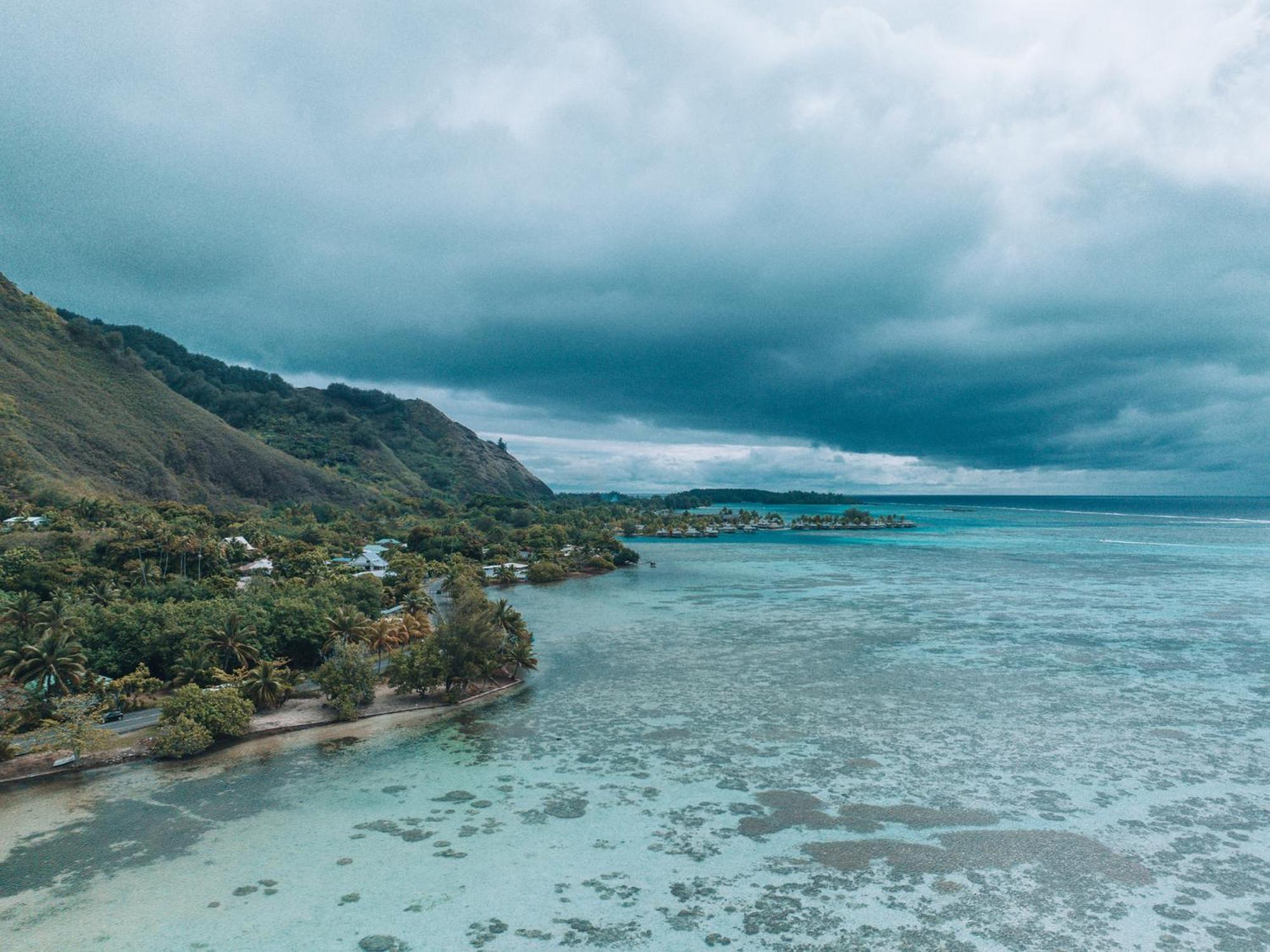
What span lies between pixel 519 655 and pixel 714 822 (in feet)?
77.1

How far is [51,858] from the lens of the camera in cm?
2359

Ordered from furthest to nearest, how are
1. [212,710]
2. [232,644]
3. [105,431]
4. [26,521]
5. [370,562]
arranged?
[105,431] < [370,562] < [26,521] < [232,644] < [212,710]

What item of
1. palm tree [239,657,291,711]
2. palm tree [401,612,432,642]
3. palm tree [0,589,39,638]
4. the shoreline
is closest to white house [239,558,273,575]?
palm tree [401,612,432,642]

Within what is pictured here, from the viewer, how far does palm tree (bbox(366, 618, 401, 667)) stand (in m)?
48.3

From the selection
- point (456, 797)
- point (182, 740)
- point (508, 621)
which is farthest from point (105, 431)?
point (456, 797)

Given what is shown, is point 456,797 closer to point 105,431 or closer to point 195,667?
point 195,667

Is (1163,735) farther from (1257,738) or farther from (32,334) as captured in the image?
(32,334)

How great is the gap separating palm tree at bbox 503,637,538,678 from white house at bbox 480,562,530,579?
47837 millimetres

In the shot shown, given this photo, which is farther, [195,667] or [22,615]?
[195,667]

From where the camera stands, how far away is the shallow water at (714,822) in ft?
66.2

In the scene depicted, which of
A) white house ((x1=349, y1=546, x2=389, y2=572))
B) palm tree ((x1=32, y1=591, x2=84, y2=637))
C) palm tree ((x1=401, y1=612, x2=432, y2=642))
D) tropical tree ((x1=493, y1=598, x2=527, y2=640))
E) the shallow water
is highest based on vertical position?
palm tree ((x1=32, y1=591, x2=84, y2=637))

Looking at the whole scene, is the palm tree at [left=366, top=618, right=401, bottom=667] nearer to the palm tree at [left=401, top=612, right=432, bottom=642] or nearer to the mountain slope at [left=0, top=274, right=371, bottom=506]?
the palm tree at [left=401, top=612, right=432, bottom=642]

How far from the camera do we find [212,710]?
3384 centimetres

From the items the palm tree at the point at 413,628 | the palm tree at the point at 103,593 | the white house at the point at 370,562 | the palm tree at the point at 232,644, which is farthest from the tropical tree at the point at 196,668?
the white house at the point at 370,562
